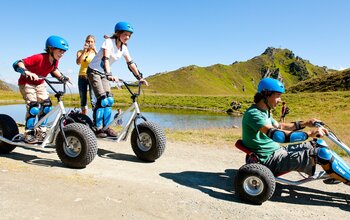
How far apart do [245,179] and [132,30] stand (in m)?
4.35

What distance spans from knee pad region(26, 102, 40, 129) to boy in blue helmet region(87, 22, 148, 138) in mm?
1334

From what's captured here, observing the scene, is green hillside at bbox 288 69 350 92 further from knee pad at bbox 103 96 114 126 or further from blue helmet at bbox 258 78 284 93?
blue helmet at bbox 258 78 284 93

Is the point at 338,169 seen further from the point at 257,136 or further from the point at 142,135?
the point at 142,135

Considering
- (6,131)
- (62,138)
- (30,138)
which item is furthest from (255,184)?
(6,131)

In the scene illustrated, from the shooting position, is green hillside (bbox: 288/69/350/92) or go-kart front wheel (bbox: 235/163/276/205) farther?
green hillside (bbox: 288/69/350/92)

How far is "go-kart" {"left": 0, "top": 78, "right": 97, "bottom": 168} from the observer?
6.86m

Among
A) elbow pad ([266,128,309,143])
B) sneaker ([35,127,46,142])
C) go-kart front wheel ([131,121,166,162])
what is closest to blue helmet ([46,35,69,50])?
sneaker ([35,127,46,142])

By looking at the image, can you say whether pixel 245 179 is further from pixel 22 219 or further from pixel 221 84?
pixel 221 84

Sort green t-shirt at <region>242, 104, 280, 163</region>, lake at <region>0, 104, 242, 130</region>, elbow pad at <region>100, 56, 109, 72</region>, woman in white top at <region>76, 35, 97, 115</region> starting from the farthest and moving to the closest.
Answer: lake at <region>0, 104, 242, 130</region>
woman in white top at <region>76, 35, 97, 115</region>
elbow pad at <region>100, 56, 109, 72</region>
green t-shirt at <region>242, 104, 280, 163</region>

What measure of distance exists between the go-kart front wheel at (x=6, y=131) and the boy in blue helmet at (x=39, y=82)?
1.20 feet

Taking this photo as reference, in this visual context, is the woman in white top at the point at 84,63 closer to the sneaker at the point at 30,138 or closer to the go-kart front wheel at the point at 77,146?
the sneaker at the point at 30,138

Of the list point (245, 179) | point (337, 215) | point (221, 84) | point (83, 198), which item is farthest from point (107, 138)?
point (221, 84)

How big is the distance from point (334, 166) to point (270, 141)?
1117mm

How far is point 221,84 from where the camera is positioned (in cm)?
19538
